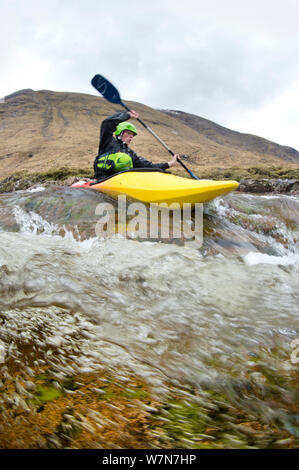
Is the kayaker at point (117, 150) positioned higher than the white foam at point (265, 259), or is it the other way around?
the kayaker at point (117, 150)

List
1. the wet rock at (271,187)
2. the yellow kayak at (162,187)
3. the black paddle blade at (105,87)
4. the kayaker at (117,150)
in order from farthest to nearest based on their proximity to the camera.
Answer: the wet rock at (271,187) → the black paddle blade at (105,87) → the kayaker at (117,150) → the yellow kayak at (162,187)

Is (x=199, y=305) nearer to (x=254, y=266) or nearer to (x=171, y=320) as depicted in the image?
(x=171, y=320)

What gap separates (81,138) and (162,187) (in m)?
42.4

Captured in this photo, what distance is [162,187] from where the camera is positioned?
16.1 feet

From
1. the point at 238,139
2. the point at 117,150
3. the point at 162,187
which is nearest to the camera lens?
the point at 162,187

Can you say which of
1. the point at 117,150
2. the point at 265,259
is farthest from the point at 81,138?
the point at 265,259

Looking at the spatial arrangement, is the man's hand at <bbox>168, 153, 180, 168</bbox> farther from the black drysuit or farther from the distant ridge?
the distant ridge

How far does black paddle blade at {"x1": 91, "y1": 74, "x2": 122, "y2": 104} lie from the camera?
23.7 ft

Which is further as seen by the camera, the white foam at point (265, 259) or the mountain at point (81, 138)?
the mountain at point (81, 138)

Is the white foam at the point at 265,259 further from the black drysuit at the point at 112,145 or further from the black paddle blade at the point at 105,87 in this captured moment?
the black paddle blade at the point at 105,87

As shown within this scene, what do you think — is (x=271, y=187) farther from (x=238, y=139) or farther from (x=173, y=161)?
(x=238, y=139)

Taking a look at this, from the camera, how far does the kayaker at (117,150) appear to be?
5797 mm

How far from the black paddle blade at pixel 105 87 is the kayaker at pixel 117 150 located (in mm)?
1477

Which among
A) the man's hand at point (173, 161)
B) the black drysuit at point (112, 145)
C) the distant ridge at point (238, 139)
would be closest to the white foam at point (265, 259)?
the man's hand at point (173, 161)
